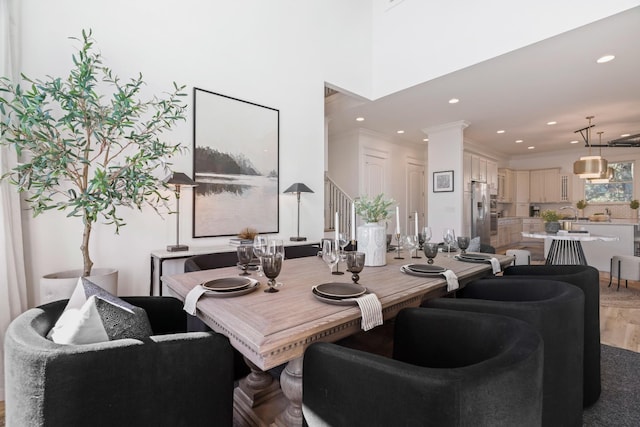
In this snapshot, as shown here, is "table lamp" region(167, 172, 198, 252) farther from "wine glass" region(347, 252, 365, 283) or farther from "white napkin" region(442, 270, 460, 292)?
"white napkin" region(442, 270, 460, 292)

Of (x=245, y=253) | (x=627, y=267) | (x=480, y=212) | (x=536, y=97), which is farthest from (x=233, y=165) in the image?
(x=480, y=212)

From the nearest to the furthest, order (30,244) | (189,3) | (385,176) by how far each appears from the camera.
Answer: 1. (30,244)
2. (189,3)
3. (385,176)

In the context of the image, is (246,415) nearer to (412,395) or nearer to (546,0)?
(412,395)

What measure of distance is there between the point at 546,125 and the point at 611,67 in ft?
8.14

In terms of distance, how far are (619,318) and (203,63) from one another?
5.12 meters

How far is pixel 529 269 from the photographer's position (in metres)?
1.93

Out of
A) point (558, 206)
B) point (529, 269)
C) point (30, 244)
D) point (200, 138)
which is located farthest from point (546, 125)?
point (30, 244)

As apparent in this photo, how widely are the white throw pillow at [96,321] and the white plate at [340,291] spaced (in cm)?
65

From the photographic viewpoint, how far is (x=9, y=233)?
1.93m

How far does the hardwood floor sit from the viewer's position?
245 cm

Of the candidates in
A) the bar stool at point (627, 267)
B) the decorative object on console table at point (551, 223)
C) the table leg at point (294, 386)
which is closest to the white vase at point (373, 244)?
the table leg at point (294, 386)

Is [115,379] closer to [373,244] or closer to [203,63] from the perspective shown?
[373,244]

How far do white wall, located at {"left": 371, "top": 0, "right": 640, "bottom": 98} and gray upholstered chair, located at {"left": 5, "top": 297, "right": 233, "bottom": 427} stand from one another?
13.3 ft

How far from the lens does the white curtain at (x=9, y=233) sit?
1.89 meters
